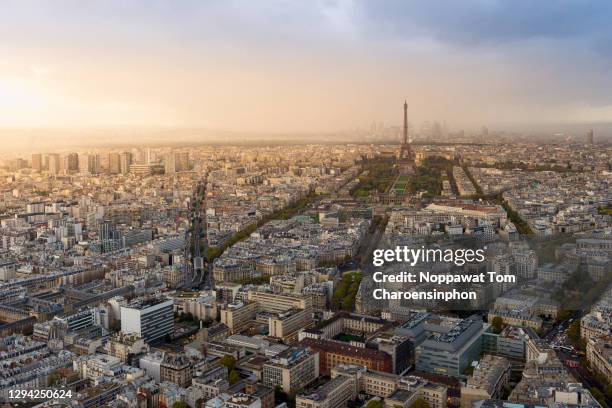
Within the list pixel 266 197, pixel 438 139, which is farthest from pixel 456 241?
pixel 438 139

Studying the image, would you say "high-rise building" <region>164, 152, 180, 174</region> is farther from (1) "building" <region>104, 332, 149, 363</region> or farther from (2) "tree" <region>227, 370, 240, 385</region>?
(2) "tree" <region>227, 370, 240, 385</region>

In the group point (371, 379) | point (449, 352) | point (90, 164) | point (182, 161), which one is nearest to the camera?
point (371, 379)

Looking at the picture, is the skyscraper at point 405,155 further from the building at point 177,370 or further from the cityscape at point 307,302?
the building at point 177,370

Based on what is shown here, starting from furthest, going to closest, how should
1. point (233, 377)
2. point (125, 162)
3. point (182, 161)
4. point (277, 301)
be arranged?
point (182, 161), point (125, 162), point (277, 301), point (233, 377)

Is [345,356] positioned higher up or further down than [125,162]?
further down

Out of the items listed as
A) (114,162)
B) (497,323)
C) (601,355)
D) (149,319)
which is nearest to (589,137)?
(114,162)

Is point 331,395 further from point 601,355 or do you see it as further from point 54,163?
point 54,163

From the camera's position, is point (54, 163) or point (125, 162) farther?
point (125, 162)
